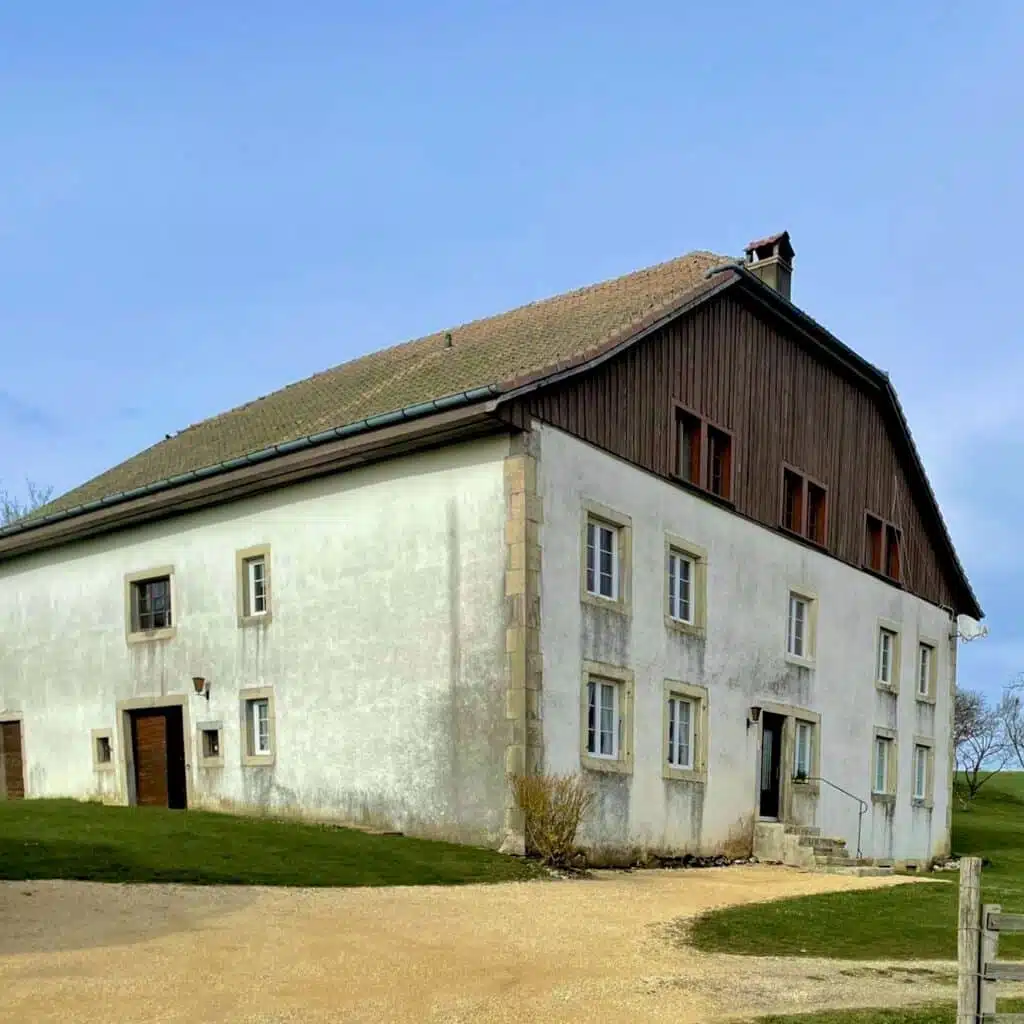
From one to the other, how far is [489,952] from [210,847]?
230 inches

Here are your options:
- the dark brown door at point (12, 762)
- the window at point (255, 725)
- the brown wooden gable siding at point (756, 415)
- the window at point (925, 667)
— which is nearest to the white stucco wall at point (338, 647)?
the window at point (255, 725)

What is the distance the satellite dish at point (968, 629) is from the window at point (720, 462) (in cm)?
1283

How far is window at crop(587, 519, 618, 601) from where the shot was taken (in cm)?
1789

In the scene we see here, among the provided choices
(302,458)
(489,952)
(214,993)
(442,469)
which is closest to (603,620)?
(442,469)

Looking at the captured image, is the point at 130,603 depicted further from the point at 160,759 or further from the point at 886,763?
the point at 886,763

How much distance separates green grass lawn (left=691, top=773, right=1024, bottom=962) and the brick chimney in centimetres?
1257

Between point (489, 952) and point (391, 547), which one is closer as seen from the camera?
point (489, 952)

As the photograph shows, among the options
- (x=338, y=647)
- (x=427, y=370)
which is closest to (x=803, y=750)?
(x=338, y=647)

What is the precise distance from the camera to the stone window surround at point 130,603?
2136 centimetres

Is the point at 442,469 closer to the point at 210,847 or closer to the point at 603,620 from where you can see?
the point at 603,620

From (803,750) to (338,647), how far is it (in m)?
9.94

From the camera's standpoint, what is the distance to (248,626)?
789 inches

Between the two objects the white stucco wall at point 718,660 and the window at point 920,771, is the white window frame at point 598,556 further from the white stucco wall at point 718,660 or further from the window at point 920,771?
the window at point 920,771

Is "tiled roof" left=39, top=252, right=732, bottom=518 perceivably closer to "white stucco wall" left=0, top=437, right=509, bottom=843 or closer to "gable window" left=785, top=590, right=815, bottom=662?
"white stucco wall" left=0, top=437, right=509, bottom=843
